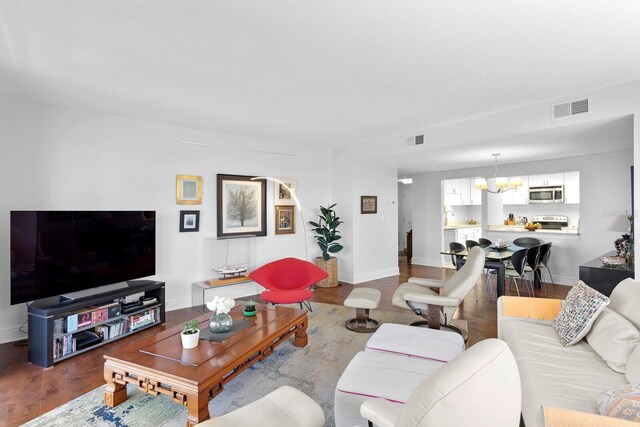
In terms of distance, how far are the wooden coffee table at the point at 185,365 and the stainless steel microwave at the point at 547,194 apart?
270 inches

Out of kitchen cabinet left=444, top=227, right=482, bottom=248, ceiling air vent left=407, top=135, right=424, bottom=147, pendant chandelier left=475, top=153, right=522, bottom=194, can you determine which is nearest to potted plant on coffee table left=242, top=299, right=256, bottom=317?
ceiling air vent left=407, top=135, right=424, bottom=147

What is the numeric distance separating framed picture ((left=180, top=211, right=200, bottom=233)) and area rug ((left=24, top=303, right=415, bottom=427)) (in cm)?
236

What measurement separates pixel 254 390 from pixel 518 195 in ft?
24.4

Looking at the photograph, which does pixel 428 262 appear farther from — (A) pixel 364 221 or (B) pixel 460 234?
(A) pixel 364 221

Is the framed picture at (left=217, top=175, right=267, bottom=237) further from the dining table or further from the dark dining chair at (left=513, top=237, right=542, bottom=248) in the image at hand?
the dark dining chair at (left=513, top=237, right=542, bottom=248)

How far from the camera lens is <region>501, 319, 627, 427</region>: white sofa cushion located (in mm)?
1632

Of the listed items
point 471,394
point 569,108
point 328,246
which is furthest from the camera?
point 328,246

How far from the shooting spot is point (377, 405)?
1.50m

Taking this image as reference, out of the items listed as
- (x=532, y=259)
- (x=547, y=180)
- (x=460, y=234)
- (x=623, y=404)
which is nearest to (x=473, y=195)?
(x=460, y=234)

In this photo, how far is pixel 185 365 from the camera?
213cm

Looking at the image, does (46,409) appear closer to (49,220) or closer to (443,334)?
(49,220)

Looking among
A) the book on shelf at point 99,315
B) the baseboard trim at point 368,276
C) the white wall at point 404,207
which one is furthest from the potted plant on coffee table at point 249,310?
the white wall at point 404,207

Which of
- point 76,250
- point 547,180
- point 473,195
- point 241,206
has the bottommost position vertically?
point 76,250

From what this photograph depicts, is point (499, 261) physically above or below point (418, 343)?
above
